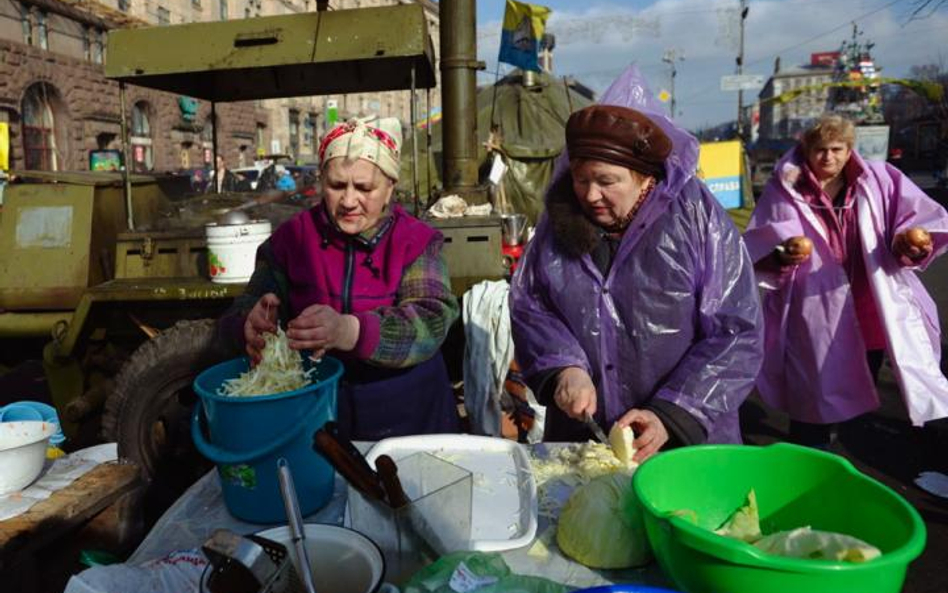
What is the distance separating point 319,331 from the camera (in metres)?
1.70

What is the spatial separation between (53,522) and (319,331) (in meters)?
1.11

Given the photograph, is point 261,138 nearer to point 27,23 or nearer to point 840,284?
point 27,23

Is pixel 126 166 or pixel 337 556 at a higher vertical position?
pixel 126 166

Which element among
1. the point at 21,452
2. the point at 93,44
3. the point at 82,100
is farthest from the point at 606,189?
the point at 93,44

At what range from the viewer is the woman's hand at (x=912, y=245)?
3096 millimetres

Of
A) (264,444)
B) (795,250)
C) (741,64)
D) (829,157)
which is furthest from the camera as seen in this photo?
(741,64)

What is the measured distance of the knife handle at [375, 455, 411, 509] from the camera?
119cm

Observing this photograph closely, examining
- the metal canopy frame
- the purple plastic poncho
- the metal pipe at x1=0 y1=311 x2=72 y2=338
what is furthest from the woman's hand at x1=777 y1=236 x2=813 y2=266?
the metal pipe at x1=0 y1=311 x2=72 y2=338

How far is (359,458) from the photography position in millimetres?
1236

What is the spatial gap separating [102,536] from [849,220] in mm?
3732

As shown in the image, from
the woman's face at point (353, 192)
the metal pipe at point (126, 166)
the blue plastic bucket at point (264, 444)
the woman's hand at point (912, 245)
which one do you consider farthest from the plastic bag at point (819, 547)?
the metal pipe at point (126, 166)

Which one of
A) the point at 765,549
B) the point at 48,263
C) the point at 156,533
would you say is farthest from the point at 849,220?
the point at 48,263

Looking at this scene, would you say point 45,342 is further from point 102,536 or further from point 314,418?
point 314,418

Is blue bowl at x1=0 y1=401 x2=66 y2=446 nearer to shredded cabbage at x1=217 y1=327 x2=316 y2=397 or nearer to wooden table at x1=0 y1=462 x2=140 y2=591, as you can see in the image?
wooden table at x1=0 y1=462 x2=140 y2=591
